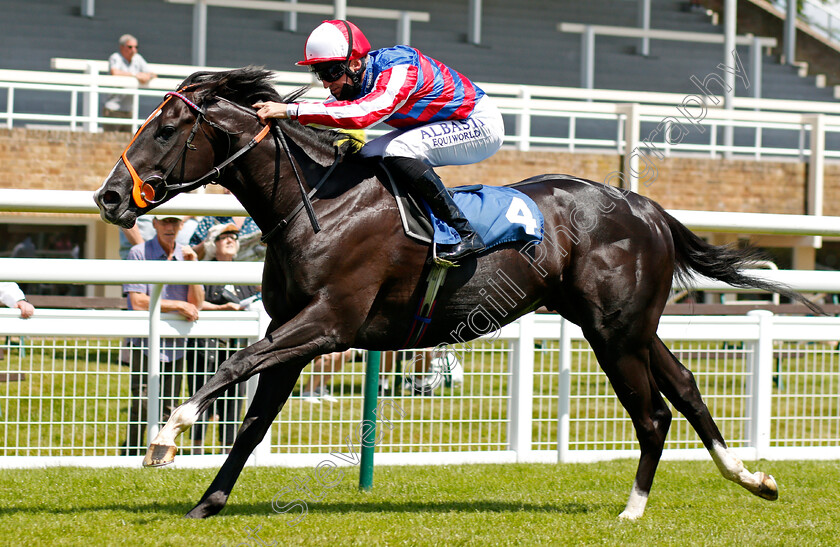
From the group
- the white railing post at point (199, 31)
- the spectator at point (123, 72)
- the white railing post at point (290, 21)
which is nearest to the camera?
the spectator at point (123, 72)

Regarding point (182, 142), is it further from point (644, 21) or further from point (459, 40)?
point (644, 21)

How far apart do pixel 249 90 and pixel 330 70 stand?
368 millimetres

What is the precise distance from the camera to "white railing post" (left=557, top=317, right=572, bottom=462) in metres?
5.68

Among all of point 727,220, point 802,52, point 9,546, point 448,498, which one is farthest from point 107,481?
point 802,52

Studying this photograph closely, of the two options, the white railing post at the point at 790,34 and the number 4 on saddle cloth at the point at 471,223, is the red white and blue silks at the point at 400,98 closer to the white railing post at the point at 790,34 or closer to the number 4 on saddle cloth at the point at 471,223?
the number 4 on saddle cloth at the point at 471,223

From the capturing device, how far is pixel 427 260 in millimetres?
4332

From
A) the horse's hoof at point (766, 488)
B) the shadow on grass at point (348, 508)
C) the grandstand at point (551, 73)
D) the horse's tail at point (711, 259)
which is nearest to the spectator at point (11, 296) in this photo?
the shadow on grass at point (348, 508)

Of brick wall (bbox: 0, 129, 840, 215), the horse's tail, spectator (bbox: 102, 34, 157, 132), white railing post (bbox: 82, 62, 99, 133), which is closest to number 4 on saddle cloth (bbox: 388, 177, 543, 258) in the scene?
the horse's tail

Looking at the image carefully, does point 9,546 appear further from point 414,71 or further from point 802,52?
point 802,52

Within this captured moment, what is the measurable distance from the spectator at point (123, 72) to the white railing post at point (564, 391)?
889 centimetres

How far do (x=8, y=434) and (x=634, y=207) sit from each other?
11.2ft

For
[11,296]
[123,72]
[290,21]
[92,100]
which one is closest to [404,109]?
[11,296]

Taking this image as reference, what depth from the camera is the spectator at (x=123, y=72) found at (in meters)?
13.2

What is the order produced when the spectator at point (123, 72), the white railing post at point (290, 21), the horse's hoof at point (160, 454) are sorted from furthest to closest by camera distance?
the white railing post at point (290, 21) < the spectator at point (123, 72) < the horse's hoof at point (160, 454)
